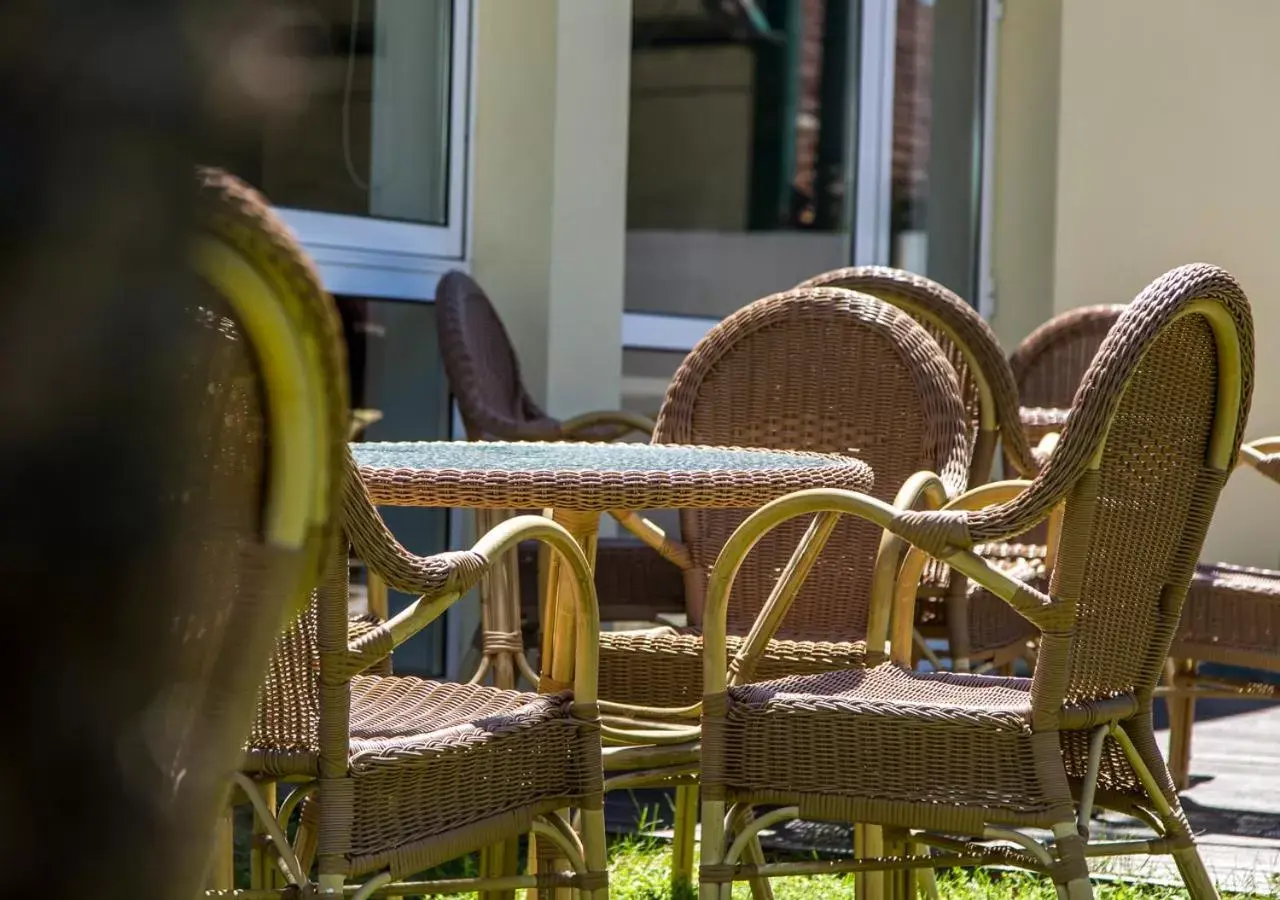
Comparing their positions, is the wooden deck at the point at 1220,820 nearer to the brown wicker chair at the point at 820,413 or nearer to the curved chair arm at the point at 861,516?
the brown wicker chair at the point at 820,413

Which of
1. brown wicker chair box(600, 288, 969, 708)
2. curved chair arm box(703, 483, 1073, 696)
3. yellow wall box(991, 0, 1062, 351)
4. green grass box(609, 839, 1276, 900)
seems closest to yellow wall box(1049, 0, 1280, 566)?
yellow wall box(991, 0, 1062, 351)

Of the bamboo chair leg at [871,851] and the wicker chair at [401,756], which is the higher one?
the wicker chair at [401,756]

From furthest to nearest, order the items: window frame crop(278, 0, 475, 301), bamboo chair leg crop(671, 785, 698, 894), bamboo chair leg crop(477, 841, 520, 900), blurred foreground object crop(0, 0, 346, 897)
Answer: window frame crop(278, 0, 475, 301) → bamboo chair leg crop(671, 785, 698, 894) → bamboo chair leg crop(477, 841, 520, 900) → blurred foreground object crop(0, 0, 346, 897)

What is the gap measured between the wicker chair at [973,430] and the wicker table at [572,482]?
64 centimetres

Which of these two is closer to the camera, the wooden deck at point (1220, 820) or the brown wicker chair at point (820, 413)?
the brown wicker chair at point (820, 413)

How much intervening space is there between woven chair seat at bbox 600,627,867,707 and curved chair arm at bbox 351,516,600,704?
2.04ft

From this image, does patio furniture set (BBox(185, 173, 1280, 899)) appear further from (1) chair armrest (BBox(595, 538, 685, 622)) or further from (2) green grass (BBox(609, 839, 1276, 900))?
(1) chair armrest (BBox(595, 538, 685, 622))

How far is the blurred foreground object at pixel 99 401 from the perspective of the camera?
0.23 meters

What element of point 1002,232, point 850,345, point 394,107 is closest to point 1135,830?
point 850,345

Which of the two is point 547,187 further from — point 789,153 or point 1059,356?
point 789,153

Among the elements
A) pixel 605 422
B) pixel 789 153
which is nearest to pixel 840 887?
pixel 605 422

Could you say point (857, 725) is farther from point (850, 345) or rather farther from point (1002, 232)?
point (1002, 232)

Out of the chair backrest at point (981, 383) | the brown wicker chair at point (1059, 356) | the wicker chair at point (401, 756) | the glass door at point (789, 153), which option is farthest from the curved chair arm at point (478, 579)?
the glass door at point (789, 153)

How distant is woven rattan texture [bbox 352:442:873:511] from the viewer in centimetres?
184
